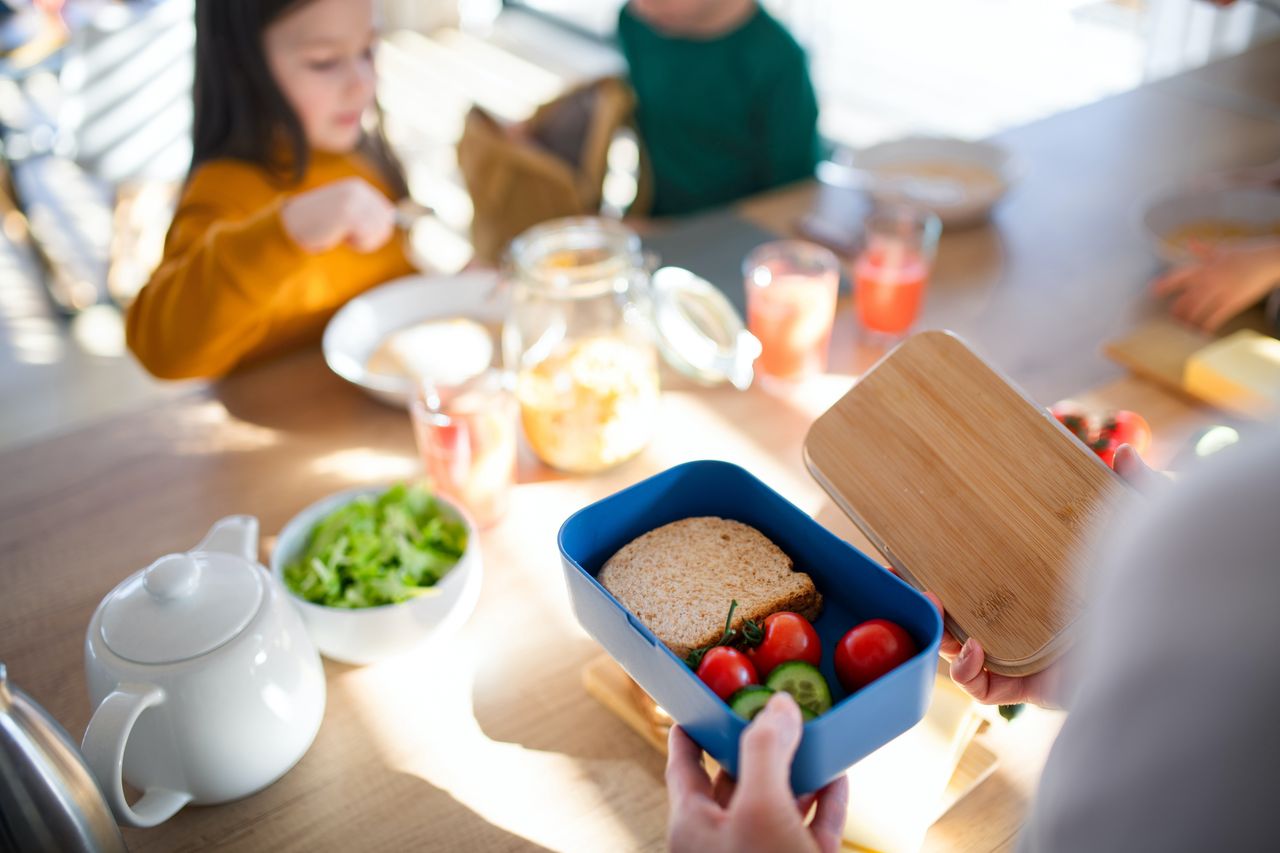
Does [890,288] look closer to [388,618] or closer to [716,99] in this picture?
[388,618]

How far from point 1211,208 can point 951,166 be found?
0.36m

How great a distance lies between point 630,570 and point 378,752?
239 millimetres

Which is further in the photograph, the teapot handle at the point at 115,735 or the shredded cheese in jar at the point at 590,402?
the shredded cheese in jar at the point at 590,402

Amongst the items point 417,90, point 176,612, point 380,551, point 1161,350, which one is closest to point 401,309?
point 380,551

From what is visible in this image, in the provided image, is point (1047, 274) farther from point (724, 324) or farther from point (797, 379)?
point (724, 324)

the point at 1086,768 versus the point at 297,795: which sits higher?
the point at 1086,768

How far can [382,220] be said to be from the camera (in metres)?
1.15

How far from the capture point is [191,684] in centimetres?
64

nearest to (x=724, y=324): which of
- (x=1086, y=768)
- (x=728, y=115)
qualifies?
(x=1086, y=768)

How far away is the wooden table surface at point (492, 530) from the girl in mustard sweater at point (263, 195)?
0.27 feet

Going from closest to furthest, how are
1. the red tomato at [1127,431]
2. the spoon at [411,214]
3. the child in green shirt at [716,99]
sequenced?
1. the red tomato at [1127,431]
2. the spoon at [411,214]
3. the child in green shirt at [716,99]

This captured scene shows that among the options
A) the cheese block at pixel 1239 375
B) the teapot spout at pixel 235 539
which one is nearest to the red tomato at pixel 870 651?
the teapot spout at pixel 235 539

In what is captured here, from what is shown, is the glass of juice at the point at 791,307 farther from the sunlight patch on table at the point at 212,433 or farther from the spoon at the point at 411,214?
the sunlight patch on table at the point at 212,433

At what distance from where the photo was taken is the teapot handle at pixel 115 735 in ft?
1.99
